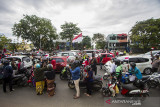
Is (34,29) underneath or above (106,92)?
above

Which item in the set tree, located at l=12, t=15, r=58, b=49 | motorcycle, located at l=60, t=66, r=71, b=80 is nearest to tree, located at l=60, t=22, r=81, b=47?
tree, located at l=12, t=15, r=58, b=49

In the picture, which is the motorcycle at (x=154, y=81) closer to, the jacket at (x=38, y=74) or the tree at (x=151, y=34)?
the jacket at (x=38, y=74)

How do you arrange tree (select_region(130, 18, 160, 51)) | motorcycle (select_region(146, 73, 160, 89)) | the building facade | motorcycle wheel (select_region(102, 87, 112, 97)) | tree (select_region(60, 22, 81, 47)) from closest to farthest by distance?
motorcycle wheel (select_region(102, 87, 112, 97))
motorcycle (select_region(146, 73, 160, 89))
tree (select_region(130, 18, 160, 51))
tree (select_region(60, 22, 81, 47))
the building facade

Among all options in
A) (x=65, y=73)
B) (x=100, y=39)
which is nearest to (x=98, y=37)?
(x=100, y=39)

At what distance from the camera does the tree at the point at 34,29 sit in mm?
28353

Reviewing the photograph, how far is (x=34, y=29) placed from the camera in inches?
1174

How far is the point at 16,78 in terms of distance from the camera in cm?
A: 549

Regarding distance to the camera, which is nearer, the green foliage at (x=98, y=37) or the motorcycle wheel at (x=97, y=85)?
the motorcycle wheel at (x=97, y=85)

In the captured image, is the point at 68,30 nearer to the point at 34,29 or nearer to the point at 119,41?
the point at 34,29

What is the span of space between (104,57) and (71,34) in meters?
26.4

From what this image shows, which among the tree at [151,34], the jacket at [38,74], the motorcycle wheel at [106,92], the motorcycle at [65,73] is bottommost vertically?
the motorcycle wheel at [106,92]

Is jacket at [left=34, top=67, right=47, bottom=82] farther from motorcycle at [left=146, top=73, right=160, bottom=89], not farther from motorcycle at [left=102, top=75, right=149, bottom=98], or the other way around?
motorcycle at [left=146, top=73, right=160, bottom=89]

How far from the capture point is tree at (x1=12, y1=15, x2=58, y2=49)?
2835 centimetres

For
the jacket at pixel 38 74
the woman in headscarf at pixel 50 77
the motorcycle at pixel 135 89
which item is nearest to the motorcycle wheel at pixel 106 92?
the motorcycle at pixel 135 89
